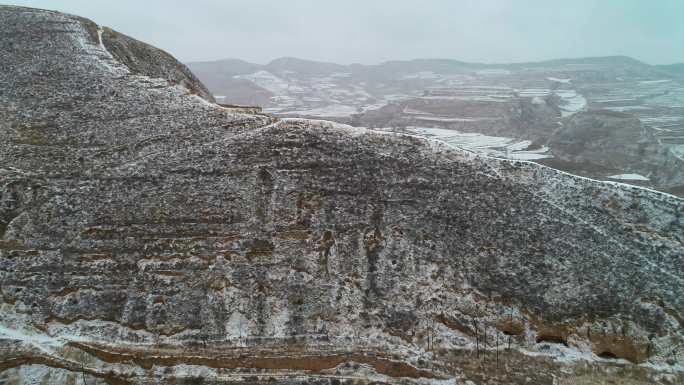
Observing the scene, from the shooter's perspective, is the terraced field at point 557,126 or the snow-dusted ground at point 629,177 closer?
the snow-dusted ground at point 629,177

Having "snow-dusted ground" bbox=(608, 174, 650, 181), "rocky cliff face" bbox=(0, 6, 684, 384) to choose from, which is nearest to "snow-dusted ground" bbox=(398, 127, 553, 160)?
"snow-dusted ground" bbox=(608, 174, 650, 181)

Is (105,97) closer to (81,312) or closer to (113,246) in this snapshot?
(113,246)

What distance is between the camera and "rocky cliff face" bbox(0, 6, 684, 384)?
61.3 feet

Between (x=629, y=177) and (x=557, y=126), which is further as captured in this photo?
(x=557, y=126)

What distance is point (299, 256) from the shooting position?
22.3 m

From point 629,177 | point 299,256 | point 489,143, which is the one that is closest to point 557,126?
point 489,143

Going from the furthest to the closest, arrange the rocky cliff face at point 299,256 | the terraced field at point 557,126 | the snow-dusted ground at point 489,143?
the snow-dusted ground at point 489,143 → the terraced field at point 557,126 → the rocky cliff face at point 299,256

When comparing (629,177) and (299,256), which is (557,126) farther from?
(299,256)

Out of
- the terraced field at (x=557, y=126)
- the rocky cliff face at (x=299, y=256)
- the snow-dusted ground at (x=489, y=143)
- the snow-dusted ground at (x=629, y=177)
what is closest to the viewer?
the rocky cliff face at (x=299, y=256)

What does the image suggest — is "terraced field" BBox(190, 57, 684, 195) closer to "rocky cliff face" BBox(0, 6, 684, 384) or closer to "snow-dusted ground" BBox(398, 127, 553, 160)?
"snow-dusted ground" BBox(398, 127, 553, 160)

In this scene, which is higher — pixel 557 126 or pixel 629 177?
pixel 557 126

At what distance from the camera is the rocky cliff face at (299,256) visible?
61.3ft

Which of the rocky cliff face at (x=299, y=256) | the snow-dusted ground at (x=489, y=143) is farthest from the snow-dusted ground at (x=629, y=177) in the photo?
the rocky cliff face at (x=299, y=256)

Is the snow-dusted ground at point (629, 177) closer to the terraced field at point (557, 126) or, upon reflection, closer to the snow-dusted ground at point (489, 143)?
the terraced field at point (557, 126)
